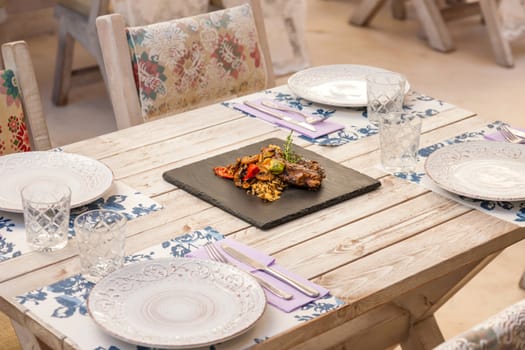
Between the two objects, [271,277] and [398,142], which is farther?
[398,142]

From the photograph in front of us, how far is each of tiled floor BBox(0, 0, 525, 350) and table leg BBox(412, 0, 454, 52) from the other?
0.16 feet

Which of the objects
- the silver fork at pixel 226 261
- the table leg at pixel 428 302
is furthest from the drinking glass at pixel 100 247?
the table leg at pixel 428 302

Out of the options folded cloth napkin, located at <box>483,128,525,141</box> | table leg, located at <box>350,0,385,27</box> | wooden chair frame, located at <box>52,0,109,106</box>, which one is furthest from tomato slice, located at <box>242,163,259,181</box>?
table leg, located at <box>350,0,385,27</box>

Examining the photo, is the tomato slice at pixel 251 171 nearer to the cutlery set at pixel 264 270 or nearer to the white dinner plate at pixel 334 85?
the cutlery set at pixel 264 270

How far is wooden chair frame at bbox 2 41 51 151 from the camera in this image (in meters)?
2.07

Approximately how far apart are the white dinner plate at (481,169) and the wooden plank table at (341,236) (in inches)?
1.7

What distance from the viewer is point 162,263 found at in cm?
149

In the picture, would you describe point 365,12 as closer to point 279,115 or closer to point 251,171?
point 279,115

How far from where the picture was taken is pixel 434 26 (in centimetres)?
480

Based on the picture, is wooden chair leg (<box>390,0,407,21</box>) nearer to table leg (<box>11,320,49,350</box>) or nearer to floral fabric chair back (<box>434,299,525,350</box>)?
table leg (<box>11,320,49,350</box>)

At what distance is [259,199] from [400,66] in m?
3.03

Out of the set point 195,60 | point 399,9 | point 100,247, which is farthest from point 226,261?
point 399,9

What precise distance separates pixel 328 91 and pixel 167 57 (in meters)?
0.42

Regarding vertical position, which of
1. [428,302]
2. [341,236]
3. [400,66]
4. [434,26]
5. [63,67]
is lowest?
[400,66]
